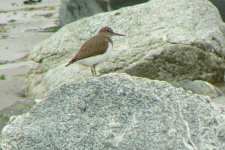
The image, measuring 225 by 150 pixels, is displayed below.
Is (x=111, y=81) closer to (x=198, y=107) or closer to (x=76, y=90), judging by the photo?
(x=76, y=90)

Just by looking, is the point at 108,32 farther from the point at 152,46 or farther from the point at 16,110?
the point at 16,110

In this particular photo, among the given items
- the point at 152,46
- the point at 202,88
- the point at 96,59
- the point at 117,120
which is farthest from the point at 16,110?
the point at 117,120

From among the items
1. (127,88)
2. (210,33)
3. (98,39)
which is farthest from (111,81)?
(210,33)

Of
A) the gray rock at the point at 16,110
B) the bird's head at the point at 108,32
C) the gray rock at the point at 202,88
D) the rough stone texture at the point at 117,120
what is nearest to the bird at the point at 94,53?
the bird's head at the point at 108,32

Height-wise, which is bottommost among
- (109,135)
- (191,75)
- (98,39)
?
(191,75)

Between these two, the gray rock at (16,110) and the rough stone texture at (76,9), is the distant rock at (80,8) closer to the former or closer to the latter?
the rough stone texture at (76,9)

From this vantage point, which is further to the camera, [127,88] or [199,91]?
[199,91]

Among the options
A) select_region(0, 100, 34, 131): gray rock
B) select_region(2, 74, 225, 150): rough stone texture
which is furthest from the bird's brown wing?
select_region(2, 74, 225, 150): rough stone texture
